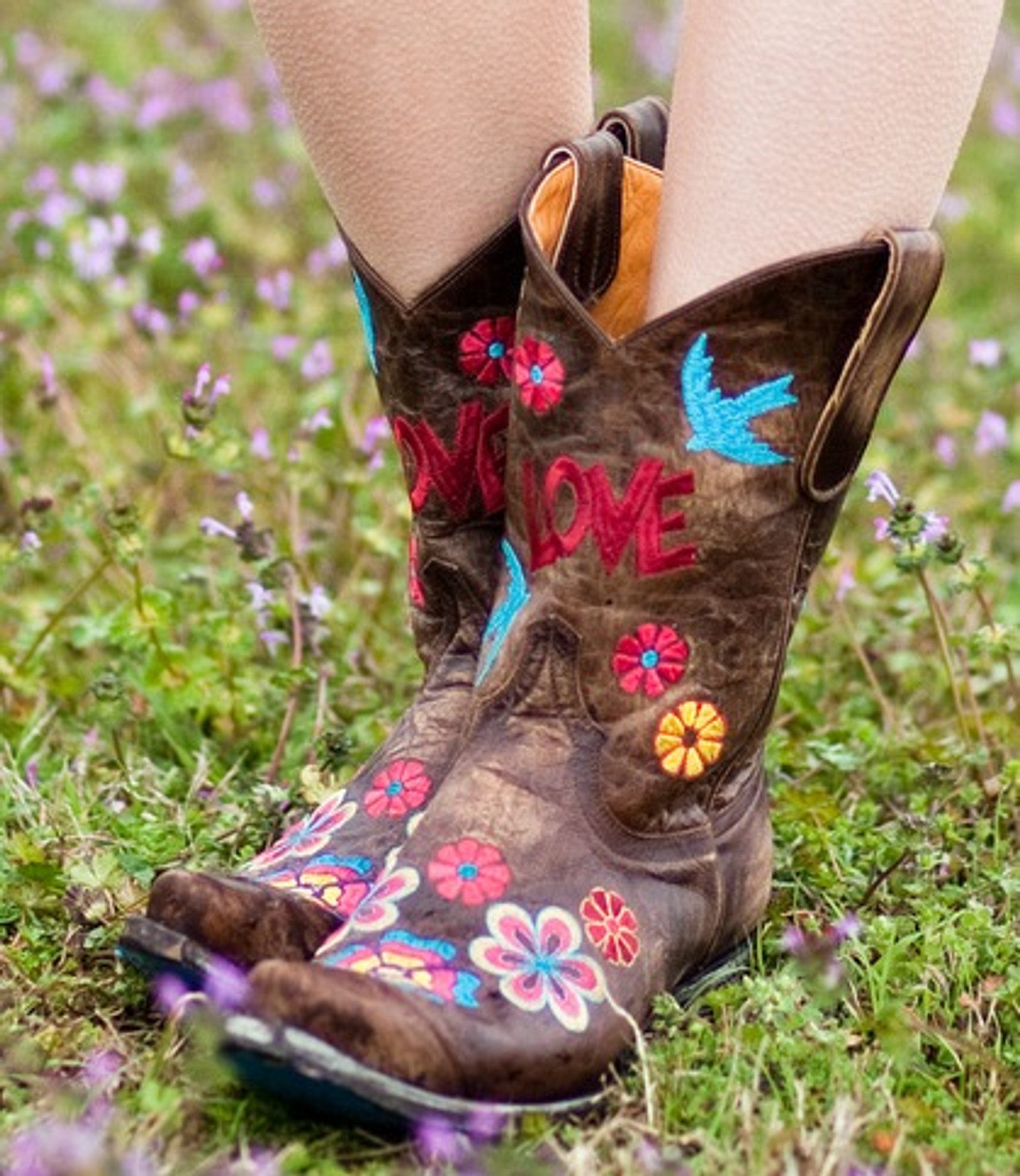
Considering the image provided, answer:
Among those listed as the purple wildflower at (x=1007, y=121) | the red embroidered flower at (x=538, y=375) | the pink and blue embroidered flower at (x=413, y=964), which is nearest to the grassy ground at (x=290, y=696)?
the pink and blue embroidered flower at (x=413, y=964)

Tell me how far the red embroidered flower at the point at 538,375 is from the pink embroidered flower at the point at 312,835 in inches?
15.5

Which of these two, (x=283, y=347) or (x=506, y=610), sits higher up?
(x=506, y=610)

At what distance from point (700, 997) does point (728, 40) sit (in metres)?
0.77

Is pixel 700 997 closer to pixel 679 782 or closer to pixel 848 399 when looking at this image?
pixel 679 782

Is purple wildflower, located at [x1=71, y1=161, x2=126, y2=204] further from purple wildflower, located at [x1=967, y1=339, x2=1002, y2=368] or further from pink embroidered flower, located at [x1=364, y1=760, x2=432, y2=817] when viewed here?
pink embroidered flower, located at [x1=364, y1=760, x2=432, y2=817]

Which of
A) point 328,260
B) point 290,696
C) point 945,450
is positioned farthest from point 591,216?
point 328,260

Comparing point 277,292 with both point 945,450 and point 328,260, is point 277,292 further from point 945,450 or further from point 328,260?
point 945,450

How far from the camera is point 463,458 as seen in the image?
5.90 ft

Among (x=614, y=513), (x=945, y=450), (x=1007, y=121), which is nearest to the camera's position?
(x=614, y=513)

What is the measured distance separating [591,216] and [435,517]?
1.03ft

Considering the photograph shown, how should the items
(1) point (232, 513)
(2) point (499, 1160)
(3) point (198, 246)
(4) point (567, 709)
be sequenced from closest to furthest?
(2) point (499, 1160)
(4) point (567, 709)
(1) point (232, 513)
(3) point (198, 246)

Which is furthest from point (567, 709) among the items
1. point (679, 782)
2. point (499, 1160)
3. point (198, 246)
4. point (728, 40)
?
point (198, 246)

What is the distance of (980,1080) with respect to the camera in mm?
1591

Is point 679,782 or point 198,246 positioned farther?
point 198,246
